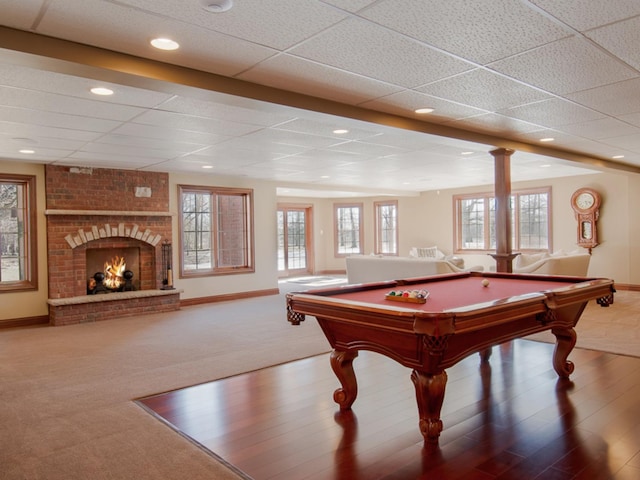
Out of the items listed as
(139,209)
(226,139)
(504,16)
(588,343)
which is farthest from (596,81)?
(139,209)

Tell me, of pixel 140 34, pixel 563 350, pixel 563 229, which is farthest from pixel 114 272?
pixel 563 229

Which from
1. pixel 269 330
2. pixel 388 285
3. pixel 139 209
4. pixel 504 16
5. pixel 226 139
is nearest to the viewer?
pixel 504 16

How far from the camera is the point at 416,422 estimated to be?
3068mm

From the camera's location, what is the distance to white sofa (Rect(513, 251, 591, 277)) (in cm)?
743

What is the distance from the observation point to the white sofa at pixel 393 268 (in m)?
7.32

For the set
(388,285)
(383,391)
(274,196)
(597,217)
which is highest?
(274,196)

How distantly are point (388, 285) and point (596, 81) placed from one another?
2.20 m

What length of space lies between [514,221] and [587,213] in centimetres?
168

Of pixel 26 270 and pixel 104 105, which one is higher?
pixel 104 105

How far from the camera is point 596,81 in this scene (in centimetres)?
354

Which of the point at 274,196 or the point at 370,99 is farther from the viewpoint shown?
the point at 274,196

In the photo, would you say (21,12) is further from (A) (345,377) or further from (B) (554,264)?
(B) (554,264)

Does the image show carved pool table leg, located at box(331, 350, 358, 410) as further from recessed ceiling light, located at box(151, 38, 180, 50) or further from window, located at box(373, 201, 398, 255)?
window, located at box(373, 201, 398, 255)

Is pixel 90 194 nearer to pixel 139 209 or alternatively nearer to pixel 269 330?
pixel 139 209
